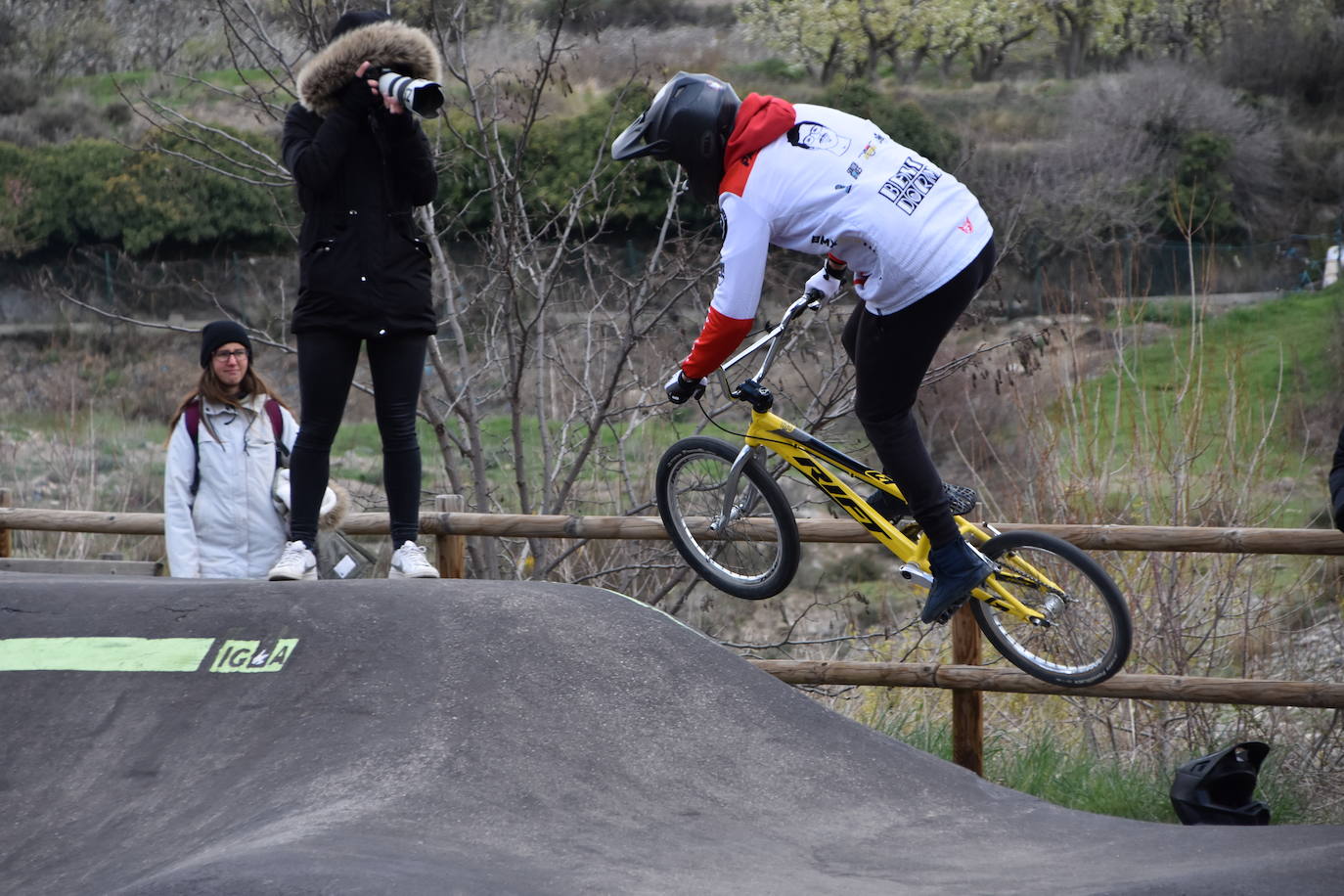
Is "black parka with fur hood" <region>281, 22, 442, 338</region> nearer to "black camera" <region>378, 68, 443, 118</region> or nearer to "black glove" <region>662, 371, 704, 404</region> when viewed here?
"black camera" <region>378, 68, 443, 118</region>

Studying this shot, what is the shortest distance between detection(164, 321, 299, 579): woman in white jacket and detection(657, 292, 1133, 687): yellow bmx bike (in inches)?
67.6

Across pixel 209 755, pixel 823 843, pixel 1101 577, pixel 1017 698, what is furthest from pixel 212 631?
pixel 1017 698

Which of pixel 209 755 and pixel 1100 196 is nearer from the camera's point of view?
pixel 209 755

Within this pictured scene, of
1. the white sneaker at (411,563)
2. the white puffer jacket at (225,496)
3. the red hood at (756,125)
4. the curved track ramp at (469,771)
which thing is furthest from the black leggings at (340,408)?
the red hood at (756,125)

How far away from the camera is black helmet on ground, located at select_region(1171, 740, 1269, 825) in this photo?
16.4 ft

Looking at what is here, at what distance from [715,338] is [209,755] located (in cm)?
219

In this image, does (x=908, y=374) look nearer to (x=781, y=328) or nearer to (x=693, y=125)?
(x=781, y=328)

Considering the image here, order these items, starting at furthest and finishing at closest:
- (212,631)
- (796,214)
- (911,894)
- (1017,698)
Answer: (1017,698) → (212,631) → (796,214) → (911,894)

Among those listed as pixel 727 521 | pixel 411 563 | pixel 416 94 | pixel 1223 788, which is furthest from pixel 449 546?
pixel 1223 788

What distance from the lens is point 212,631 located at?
16.5 feet

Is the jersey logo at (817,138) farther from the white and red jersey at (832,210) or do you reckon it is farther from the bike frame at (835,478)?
the bike frame at (835,478)

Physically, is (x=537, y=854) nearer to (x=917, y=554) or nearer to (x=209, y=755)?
(x=209, y=755)

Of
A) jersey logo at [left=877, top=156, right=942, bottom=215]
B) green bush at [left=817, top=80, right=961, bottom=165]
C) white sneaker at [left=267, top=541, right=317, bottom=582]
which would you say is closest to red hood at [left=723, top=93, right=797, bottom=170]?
jersey logo at [left=877, top=156, right=942, bottom=215]

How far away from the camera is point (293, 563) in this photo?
5191 millimetres
